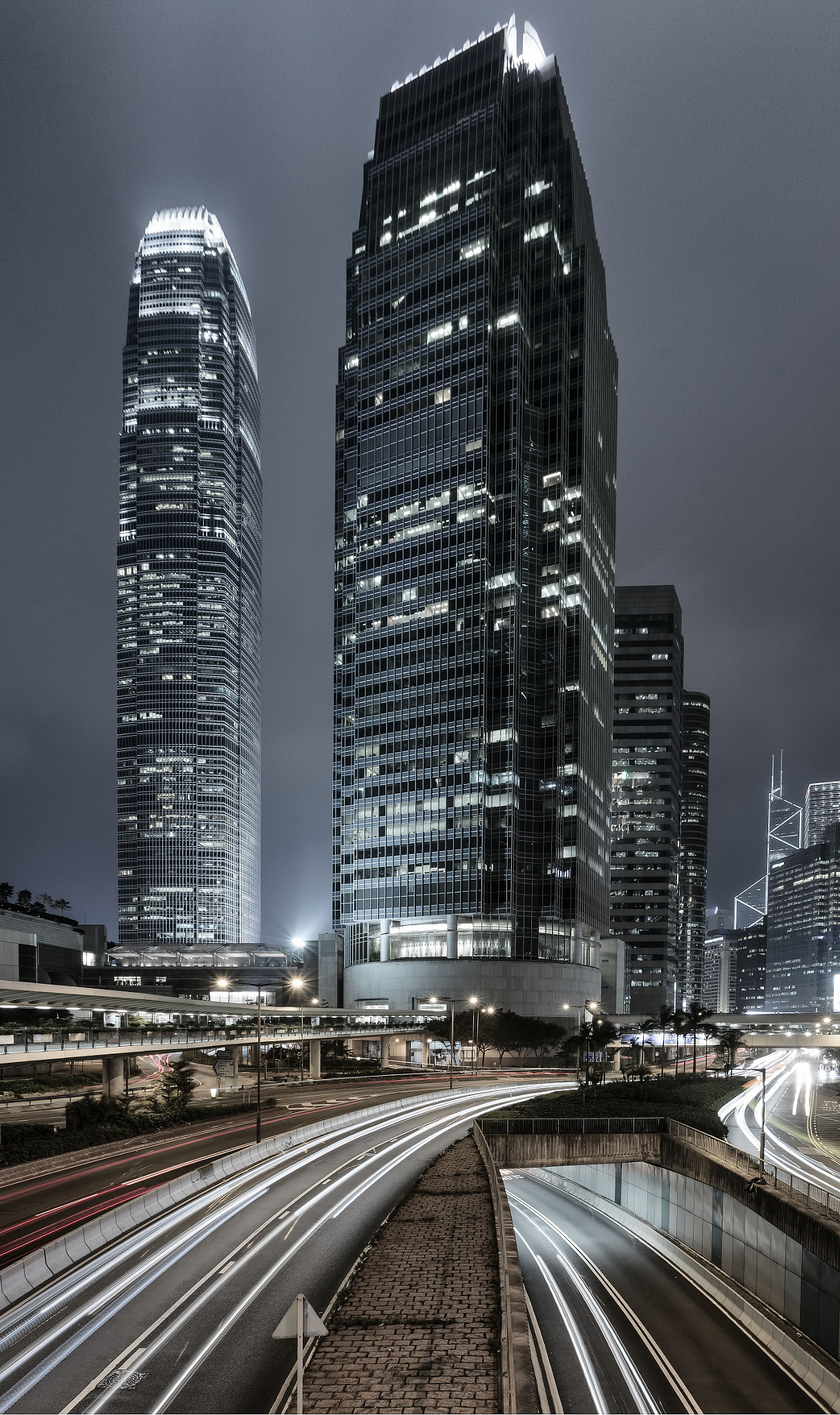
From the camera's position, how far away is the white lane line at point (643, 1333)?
3170 centimetres

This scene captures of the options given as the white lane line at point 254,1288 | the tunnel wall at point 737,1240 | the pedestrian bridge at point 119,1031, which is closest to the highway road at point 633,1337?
the tunnel wall at point 737,1240

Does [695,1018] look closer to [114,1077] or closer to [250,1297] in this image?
[114,1077]

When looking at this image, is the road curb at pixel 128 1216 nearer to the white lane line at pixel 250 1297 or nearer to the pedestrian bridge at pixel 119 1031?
the white lane line at pixel 250 1297

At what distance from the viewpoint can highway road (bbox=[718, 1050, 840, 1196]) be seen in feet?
215

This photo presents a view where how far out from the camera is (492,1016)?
13162 centimetres

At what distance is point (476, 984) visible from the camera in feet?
495

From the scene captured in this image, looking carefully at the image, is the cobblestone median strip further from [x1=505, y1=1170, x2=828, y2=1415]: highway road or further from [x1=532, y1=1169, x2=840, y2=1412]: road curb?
[x1=532, y1=1169, x2=840, y2=1412]: road curb

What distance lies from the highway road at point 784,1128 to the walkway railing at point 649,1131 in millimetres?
5589

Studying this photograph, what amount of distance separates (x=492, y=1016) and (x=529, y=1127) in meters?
82.9

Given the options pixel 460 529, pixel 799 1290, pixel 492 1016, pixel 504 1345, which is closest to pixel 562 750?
pixel 460 529

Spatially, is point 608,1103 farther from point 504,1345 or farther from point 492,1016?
point 492,1016

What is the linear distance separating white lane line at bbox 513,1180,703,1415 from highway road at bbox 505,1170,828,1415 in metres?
0.05

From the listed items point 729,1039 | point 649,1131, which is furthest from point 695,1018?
point 649,1131

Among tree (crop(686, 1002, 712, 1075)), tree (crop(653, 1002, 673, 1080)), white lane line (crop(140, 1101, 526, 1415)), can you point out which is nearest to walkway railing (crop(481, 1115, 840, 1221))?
white lane line (crop(140, 1101, 526, 1415))
